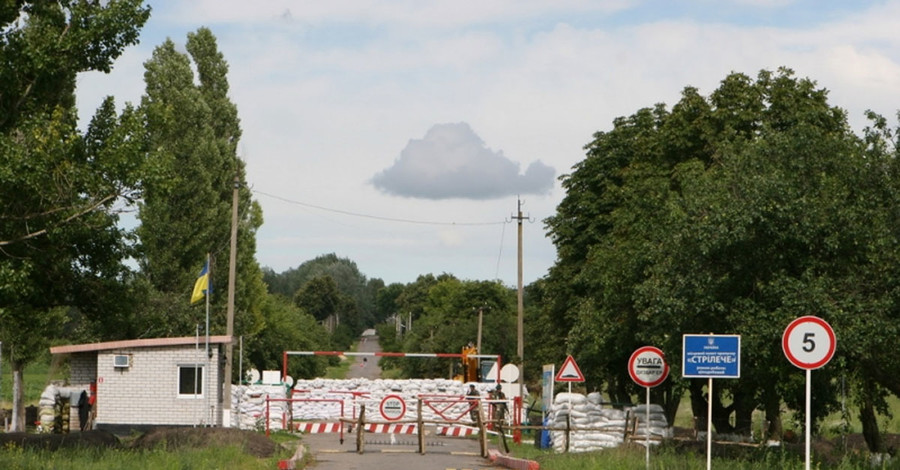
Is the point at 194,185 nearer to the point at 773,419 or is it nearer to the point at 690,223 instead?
the point at 773,419

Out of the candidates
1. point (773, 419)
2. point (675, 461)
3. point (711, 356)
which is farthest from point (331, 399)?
point (711, 356)

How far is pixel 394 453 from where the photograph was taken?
30.5 metres

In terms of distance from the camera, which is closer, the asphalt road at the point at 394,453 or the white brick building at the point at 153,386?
the asphalt road at the point at 394,453

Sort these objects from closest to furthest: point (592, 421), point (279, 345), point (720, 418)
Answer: point (592, 421), point (720, 418), point (279, 345)

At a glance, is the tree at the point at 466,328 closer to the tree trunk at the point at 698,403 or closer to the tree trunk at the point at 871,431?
the tree trunk at the point at 698,403

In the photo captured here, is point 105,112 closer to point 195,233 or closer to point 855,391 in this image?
point 855,391

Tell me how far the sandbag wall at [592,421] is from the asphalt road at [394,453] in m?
2.39

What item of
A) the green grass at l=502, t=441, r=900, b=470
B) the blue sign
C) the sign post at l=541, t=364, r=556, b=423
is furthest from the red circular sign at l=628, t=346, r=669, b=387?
the sign post at l=541, t=364, r=556, b=423

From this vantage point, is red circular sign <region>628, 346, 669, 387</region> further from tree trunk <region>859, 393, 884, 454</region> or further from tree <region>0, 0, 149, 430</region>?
tree <region>0, 0, 149, 430</region>

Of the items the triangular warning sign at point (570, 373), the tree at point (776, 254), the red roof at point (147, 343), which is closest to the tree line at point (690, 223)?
the tree at point (776, 254)

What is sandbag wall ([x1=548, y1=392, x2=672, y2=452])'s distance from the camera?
3312cm

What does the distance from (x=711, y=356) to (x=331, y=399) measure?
24.2 meters

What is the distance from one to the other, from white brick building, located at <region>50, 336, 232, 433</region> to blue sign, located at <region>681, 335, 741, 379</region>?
2153cm

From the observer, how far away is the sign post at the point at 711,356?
1933 centimetres
